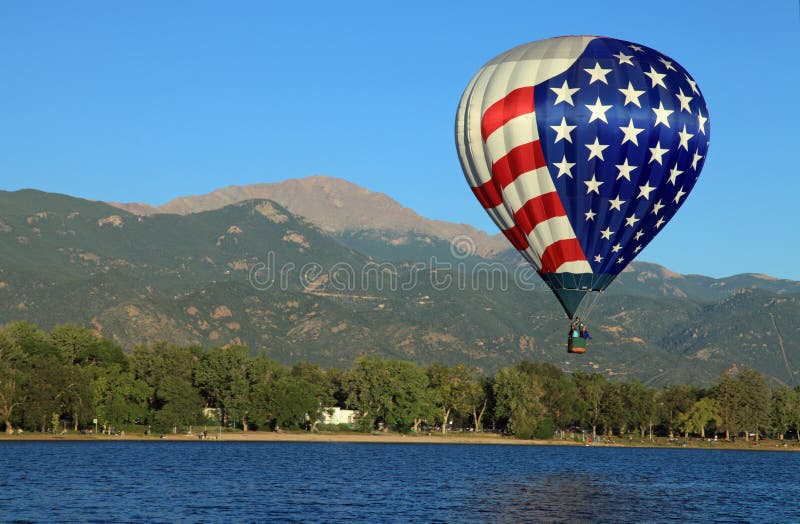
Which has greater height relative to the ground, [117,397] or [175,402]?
[117,397]

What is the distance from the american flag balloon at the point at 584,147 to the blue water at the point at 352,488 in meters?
21.9

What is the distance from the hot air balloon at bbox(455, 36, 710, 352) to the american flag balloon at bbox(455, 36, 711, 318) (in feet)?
0.25

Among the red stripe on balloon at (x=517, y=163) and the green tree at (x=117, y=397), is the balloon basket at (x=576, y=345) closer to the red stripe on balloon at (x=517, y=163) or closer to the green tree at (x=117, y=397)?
the red stripe on balloon at (x=517, y=163)

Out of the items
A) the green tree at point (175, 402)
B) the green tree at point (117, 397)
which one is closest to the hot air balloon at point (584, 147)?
the green tree at point (117, 397)

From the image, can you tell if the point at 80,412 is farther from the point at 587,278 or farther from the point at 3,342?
the point at 587,278

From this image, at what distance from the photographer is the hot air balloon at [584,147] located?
84312 millimetres

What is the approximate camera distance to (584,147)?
84.2 m

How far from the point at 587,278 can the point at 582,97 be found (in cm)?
1368

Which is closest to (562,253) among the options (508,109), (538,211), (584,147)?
(538,211)

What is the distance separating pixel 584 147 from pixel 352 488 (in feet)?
156

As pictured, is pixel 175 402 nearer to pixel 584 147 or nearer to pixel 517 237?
pixel 517 237

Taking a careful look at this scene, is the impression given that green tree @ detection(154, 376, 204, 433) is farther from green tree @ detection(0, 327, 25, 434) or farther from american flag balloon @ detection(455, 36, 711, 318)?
american flag balloon @ detection(455, 36, 711, 318)

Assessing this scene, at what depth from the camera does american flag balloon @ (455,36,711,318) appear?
8431 cm

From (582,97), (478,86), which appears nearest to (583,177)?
(582,97)
